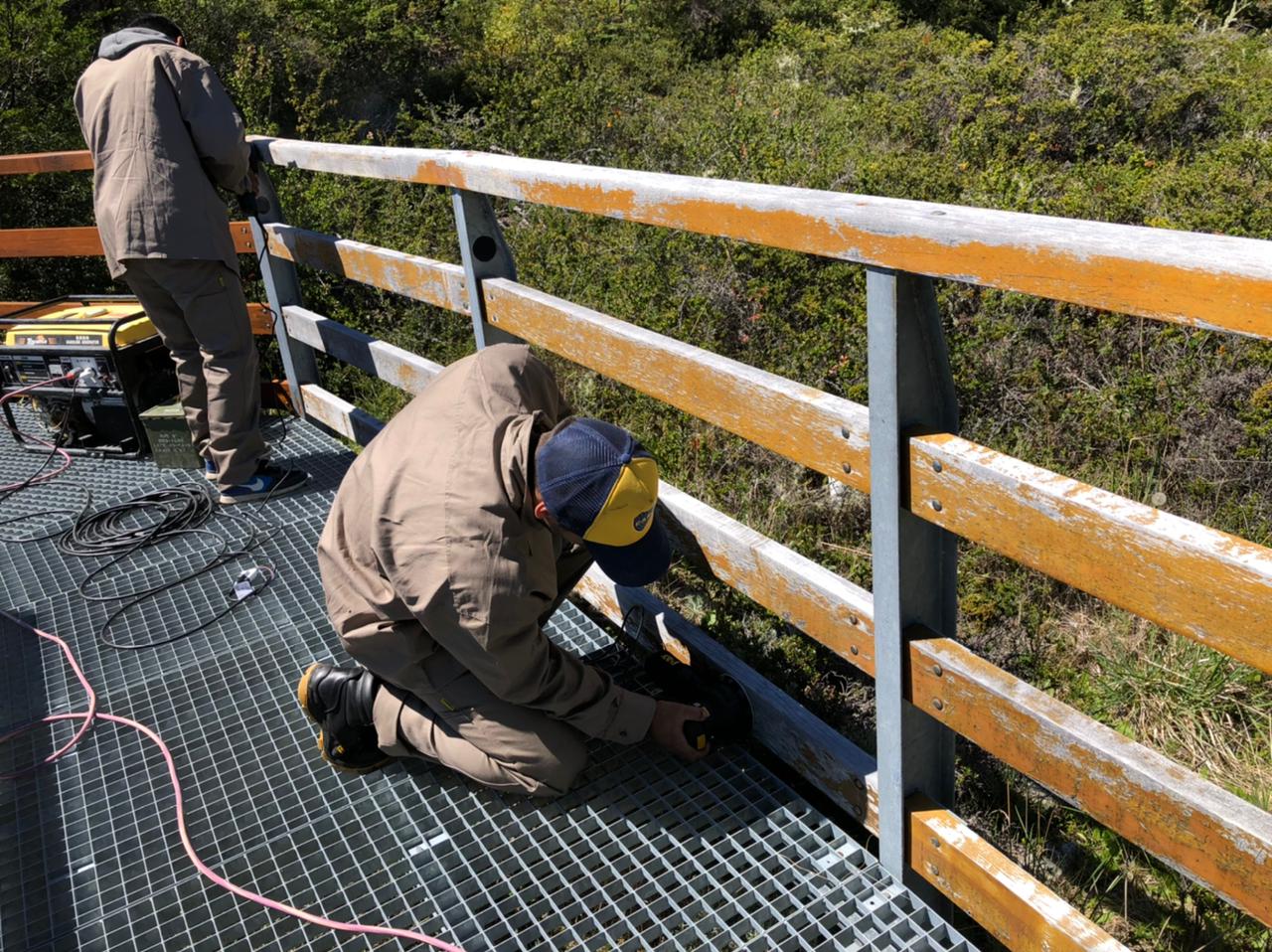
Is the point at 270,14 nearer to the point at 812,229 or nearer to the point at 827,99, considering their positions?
the point at 827,99

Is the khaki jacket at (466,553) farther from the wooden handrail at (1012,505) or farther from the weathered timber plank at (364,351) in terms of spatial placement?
the weathered timber plank at (364,351)

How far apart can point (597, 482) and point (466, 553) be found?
0.35 m

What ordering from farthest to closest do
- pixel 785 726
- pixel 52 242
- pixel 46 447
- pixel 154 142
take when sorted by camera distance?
1. pixel 52 242
2. pixel 46 447
3. pixel 154 142
4. pixel 785 726

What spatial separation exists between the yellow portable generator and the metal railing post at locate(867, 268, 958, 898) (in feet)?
13.5

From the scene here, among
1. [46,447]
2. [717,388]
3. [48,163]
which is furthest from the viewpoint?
[48,163]

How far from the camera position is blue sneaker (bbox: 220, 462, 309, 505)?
181 inches

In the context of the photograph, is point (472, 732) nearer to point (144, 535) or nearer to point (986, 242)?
point (986, 242)

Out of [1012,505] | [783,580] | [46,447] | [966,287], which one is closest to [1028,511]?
[1012,505]

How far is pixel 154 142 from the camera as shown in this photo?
13.7 ft

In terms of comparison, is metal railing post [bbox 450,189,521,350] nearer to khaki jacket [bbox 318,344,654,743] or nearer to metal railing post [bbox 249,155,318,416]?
khaki jacket [bbox 318,344,654,743]

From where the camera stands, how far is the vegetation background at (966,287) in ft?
10.7

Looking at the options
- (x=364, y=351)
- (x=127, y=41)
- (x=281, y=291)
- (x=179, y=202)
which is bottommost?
(x=364, y=351)

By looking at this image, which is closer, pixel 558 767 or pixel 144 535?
pixel 558 767

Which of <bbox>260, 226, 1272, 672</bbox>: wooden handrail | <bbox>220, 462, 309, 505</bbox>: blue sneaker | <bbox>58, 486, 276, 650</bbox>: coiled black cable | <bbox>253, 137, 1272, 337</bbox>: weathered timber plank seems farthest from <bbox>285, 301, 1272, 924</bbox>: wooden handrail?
<bbox>220, 462, 309, 505</bbox>: blue sneaker
